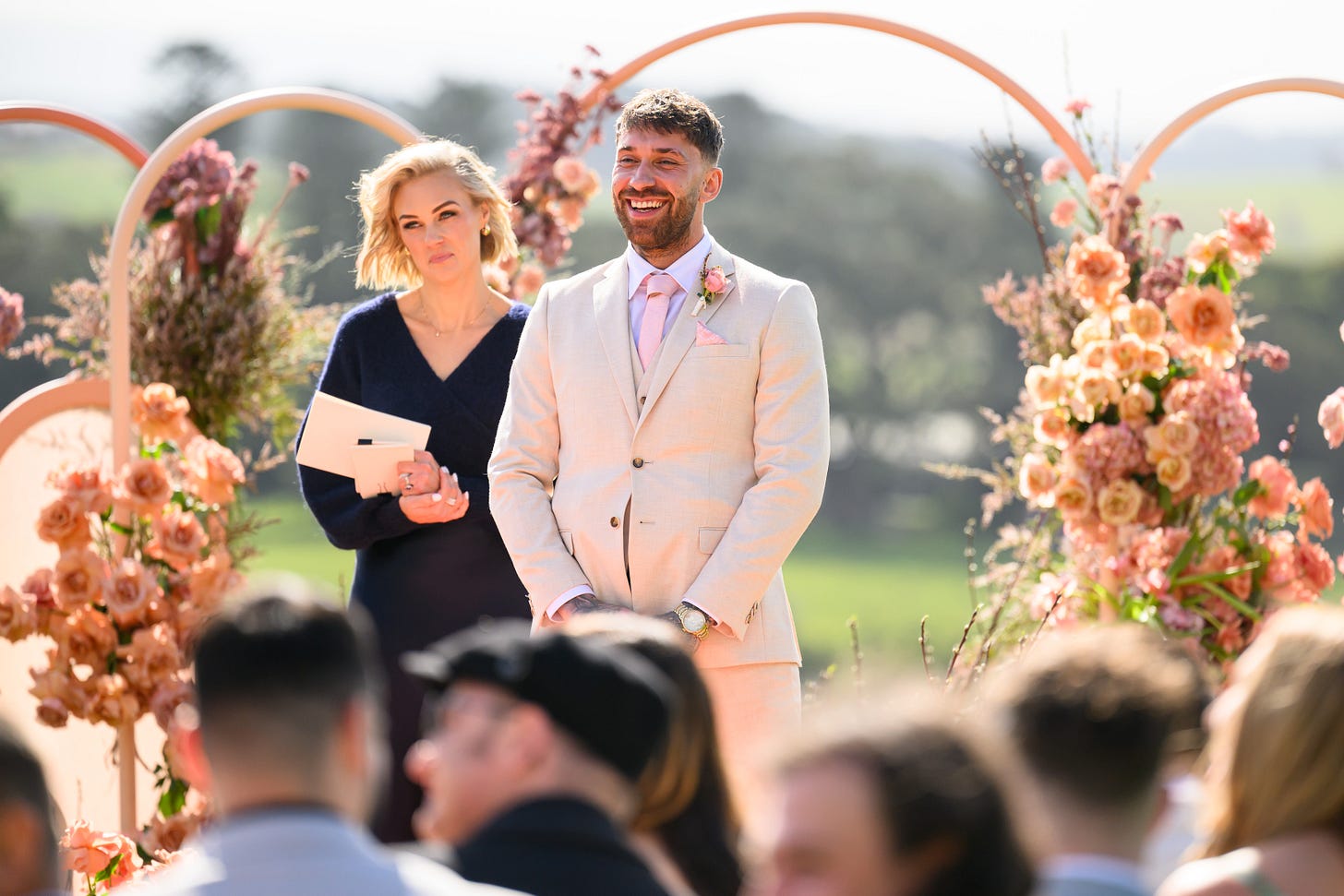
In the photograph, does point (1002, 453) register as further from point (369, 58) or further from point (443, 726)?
point (443, 726)

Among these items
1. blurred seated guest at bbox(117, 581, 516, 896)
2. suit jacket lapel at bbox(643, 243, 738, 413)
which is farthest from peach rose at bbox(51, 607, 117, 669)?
blurred seated guest at bbox(117, 581, 516, 896)

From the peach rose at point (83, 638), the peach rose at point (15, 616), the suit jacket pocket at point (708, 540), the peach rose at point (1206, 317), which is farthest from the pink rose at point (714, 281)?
the peach rose at point (15, 616)

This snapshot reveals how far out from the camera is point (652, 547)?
389cm

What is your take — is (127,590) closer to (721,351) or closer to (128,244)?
(128,244)

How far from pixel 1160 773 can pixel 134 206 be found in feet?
15.1

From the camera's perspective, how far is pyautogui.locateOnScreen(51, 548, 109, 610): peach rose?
539 centimetres

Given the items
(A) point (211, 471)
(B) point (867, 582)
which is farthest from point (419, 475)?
(B) point (867, 582)

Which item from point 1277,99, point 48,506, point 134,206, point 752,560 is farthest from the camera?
point 1277,99

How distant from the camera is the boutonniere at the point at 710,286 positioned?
3.98 m

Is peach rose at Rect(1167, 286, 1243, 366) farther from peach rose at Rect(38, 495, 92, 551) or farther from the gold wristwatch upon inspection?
peach rose at Rect(38, 495, 92, 551)

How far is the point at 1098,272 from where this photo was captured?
519 centimetres

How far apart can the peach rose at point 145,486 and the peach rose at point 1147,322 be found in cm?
298

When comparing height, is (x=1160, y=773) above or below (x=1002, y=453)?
above

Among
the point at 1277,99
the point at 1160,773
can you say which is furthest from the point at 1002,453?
the point at 1160,773
